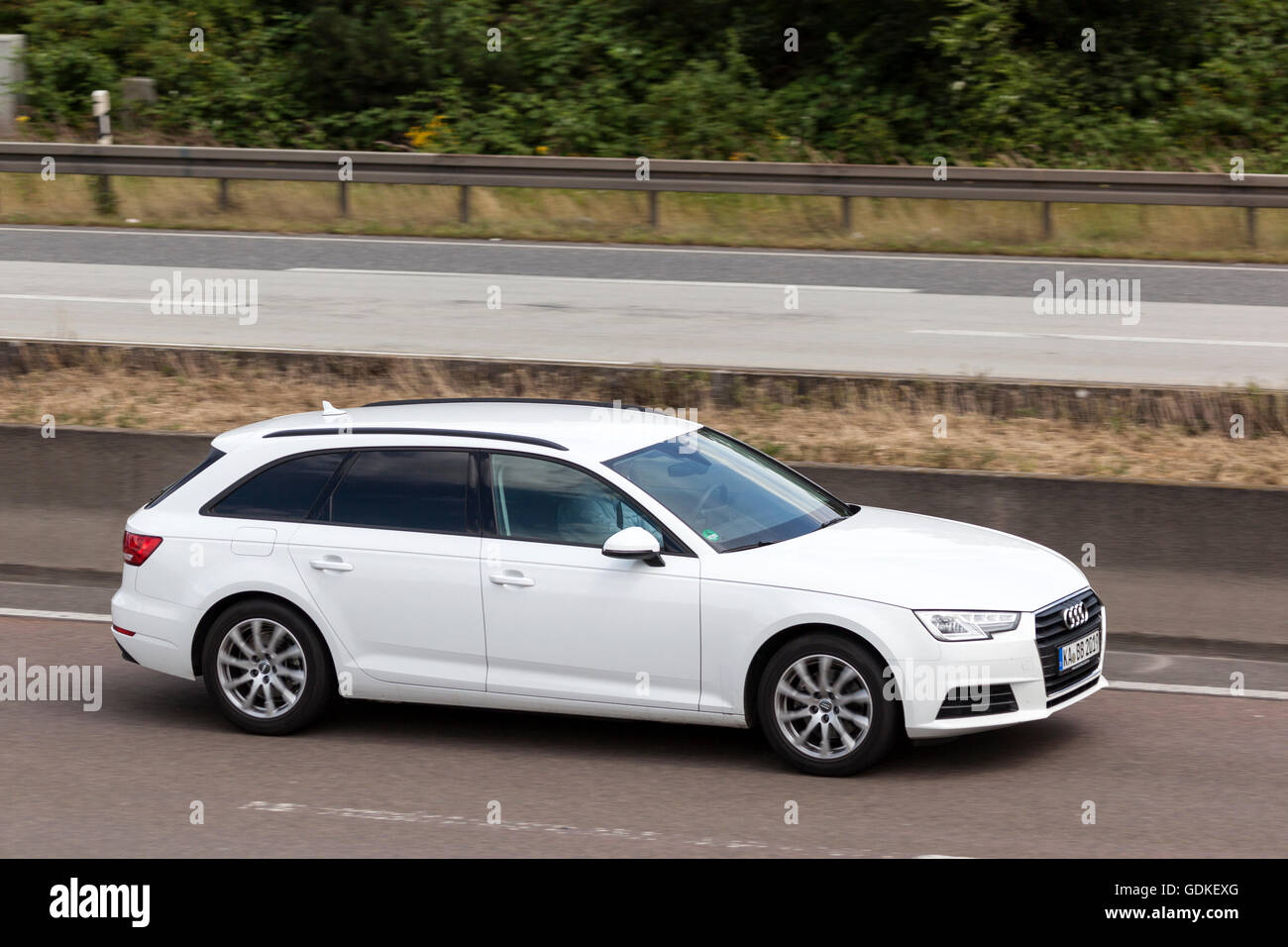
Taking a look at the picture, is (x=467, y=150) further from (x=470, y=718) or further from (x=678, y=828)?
(x=678, y=828)

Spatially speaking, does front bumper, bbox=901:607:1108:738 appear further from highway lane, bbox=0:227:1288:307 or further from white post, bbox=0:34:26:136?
white post, bbox=0:34:26:136

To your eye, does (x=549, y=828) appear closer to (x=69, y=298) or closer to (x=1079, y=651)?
(x=1079, y=651)

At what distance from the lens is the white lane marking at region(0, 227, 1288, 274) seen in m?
20.6

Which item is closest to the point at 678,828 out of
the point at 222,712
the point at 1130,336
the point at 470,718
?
the point at 470,718

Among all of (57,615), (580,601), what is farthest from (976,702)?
(57,615)

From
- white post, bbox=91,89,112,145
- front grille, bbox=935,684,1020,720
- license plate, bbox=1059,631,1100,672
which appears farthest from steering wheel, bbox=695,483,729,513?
white post, bbox=91,89,112,145

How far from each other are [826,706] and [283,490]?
2840mm

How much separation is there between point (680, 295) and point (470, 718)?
10.5m

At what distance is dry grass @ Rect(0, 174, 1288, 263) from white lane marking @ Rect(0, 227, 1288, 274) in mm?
415

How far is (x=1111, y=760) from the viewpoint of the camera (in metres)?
7.47

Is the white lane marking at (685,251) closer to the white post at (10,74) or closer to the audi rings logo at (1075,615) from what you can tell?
the white post at (10,74)

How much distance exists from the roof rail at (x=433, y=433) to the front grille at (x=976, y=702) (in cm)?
208

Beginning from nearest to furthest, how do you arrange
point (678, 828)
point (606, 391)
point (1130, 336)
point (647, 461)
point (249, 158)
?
point (678, 828), point (647, 461), point (606, 391), point (1130, 336), point (249, 158)

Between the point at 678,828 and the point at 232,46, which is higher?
the point at 232,46
